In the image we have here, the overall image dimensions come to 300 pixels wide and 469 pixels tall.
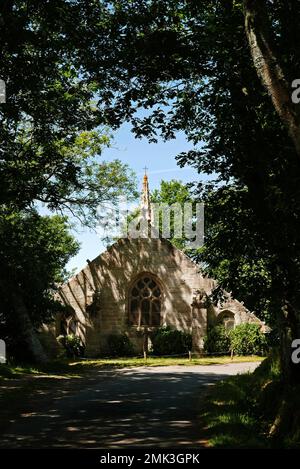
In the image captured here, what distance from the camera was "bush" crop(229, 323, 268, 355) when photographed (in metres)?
26.5

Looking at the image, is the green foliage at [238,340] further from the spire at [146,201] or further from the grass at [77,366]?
the spire at [146,201]

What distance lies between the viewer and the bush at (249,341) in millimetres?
26484

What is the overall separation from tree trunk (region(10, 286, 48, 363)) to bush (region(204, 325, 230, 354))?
421 inches

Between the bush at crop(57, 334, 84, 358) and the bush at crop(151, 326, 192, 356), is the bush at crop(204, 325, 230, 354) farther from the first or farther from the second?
the bush at crop(57, 334, 84, 358)

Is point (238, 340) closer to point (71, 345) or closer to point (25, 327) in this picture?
point (71, 345)

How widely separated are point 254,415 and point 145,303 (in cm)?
2033

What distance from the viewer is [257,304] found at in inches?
370

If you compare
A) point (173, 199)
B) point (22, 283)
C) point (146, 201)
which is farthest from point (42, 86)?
point (173, 199)

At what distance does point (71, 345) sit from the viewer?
26.8 meters

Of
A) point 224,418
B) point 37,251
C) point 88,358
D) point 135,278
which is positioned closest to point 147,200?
point 135,278

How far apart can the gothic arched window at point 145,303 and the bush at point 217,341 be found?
3534 mm

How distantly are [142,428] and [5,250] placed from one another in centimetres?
1259

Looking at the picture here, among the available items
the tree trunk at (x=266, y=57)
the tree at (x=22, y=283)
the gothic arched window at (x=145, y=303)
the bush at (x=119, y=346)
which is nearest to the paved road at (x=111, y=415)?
the tree at (x=22, y=283)

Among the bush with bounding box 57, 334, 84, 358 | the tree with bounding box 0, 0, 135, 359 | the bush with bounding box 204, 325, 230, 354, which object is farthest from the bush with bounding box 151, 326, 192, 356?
the tree with bounding box 0, 0, 135, 359
